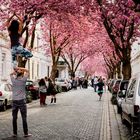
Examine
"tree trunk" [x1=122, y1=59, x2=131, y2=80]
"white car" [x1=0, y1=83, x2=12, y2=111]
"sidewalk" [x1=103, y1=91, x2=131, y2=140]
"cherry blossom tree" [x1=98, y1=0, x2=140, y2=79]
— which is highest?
"cherry blossom tree" [x1=98, y1=0, x2=140, y2=79]

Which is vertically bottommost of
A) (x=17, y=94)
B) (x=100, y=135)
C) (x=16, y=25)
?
(x=100, y=135)

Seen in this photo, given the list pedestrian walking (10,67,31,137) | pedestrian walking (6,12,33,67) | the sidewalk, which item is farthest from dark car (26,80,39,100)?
pedestrian walking (10,67,31,137)

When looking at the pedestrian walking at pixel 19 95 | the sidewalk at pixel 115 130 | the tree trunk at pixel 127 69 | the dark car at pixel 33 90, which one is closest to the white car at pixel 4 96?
the sidewalk at pixel 115 130

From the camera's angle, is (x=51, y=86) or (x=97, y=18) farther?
(x=97, y=18)

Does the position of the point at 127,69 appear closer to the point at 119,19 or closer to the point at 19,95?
the point at 119,19

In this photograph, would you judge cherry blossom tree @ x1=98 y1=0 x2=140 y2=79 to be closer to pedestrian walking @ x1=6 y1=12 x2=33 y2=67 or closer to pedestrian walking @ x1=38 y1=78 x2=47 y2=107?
pedestrian walking @ x1=38 y1=78 x2=47 y2=107

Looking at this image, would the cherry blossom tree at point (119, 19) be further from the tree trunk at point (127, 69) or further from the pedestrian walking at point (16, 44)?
the pedestrian walking at point (16, 44)

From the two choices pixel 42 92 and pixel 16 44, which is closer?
pixel 16 44

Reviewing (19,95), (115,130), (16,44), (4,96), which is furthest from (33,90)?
(19,95)

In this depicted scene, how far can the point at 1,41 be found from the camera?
4100cm

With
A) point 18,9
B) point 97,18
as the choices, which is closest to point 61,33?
point 97,18

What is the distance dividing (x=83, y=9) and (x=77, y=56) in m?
47.3

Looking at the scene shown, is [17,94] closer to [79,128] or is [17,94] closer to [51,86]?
[79,128]

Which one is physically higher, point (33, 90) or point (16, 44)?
point (16, 44)
